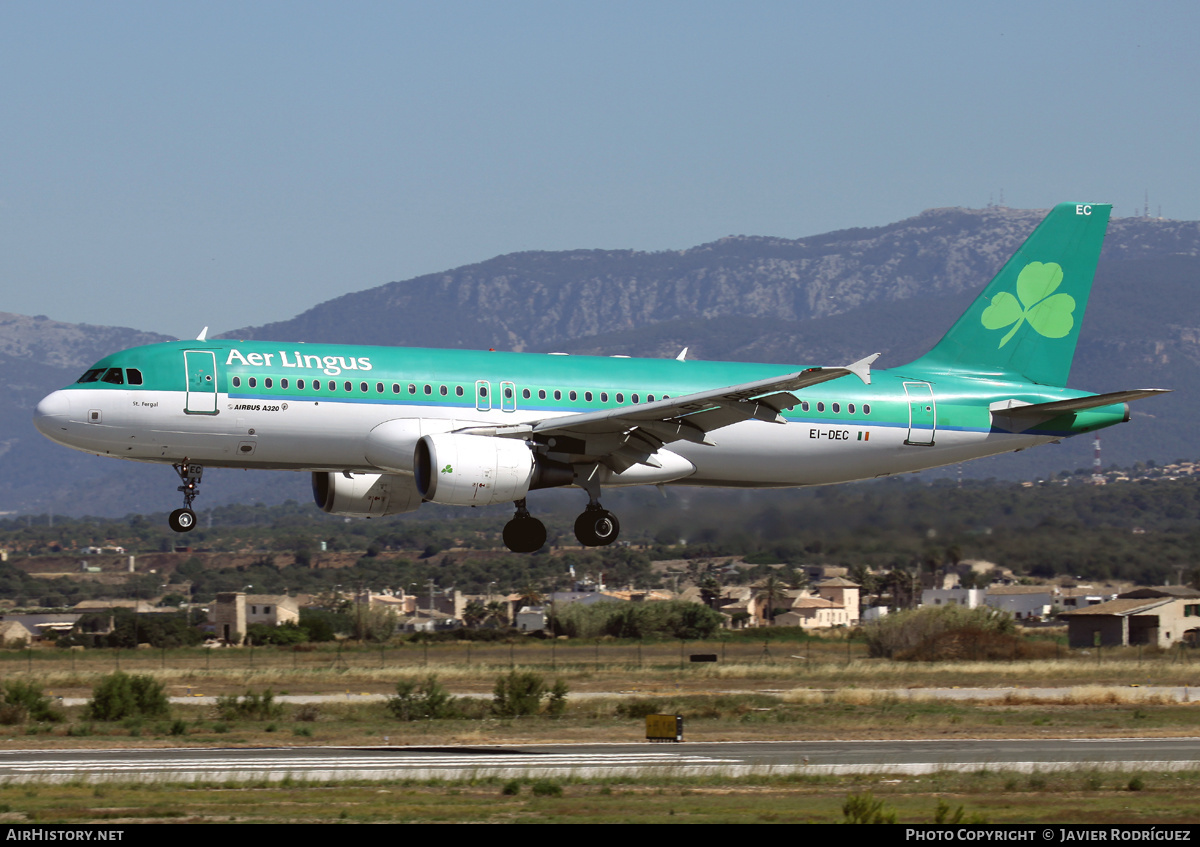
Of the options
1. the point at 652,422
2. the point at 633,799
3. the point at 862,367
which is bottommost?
the point at 633,799

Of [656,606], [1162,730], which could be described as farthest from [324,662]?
[1162,730]

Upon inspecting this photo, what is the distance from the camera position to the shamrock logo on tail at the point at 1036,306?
146 feet

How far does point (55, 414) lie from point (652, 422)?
13.5 metres

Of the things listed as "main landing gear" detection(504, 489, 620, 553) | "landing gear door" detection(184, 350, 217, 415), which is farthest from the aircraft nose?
"main landing gear" detection(504, 489, 620, 553)

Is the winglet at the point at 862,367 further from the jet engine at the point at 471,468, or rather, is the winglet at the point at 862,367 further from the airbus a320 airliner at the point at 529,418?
the jet engine at the point at 471,468

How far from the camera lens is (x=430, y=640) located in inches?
4257

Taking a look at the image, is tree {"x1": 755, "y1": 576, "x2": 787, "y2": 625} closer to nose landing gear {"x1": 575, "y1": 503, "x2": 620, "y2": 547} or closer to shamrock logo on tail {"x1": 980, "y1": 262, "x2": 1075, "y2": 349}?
shamrock logo on tail {"x1": 980, "y1": 262, "x2": 1075, "y2": 349}

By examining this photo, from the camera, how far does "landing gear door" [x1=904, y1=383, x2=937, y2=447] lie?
1633 inches

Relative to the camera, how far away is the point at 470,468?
1384 inches

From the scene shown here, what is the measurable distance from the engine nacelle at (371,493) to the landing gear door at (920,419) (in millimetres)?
13018

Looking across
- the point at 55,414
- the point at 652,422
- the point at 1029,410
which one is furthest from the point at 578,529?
the point at 55,414

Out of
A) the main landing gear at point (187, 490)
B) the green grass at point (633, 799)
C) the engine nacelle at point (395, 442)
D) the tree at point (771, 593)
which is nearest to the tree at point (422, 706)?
the main landing gear at point (187, 490)

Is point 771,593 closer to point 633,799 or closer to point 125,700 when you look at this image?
point 125,700

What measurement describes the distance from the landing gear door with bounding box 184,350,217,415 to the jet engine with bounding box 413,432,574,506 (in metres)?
4.75
